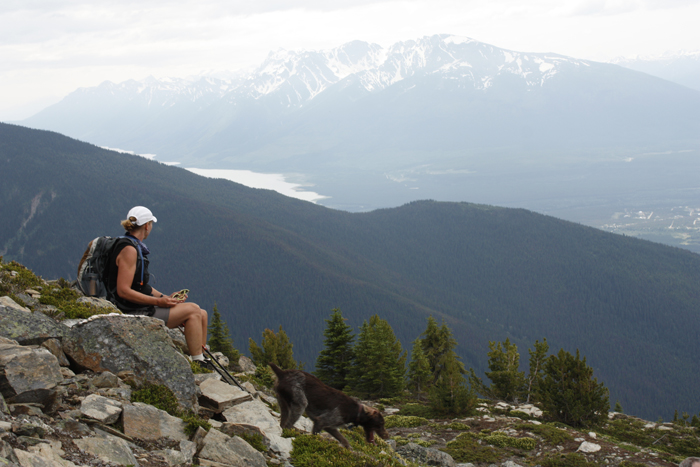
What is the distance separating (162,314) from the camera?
9.22m

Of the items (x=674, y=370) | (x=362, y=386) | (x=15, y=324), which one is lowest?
(x=674, y=370)

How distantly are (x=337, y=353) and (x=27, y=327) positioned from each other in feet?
93.5

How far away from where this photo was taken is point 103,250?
8.83 m

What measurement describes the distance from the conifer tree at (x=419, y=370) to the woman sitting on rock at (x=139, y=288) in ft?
93.4

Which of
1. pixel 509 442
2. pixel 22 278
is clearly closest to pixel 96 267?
pixel 22 278

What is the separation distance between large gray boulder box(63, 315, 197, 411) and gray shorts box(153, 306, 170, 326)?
81cm

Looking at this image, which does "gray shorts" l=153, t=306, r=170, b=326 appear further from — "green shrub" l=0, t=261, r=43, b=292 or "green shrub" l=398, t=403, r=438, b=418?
"green shrub" l=398, t=403, r=438, b=418

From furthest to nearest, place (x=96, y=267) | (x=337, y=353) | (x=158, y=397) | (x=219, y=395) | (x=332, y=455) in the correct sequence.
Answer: (x=337, y=353) < (x=219, y=395) < (x=96, y=267) < (x=332, y=455) < (x=158, y=397)

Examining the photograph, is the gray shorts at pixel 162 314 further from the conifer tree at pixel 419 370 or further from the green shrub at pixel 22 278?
the conifer tree at pixel 419 370

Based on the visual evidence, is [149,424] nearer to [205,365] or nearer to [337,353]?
[205,365]

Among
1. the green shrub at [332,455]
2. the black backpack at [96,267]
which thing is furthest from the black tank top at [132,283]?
the green shrub at [332,455]

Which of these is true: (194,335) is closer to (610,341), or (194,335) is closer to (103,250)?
(103,250)

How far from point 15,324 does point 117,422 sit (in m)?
2.86

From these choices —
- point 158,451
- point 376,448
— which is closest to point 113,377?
point 158,451
